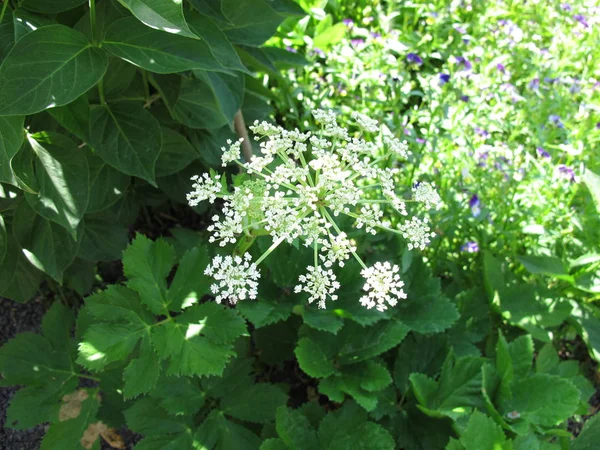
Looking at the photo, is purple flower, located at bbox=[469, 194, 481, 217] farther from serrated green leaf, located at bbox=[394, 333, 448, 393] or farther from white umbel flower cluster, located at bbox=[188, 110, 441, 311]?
white umbel flower cluster, located at bbox=[188, 110, 441, 311]

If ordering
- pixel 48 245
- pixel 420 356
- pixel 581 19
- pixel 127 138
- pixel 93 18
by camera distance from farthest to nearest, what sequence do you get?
1. pixel 581 19
2. pixel 420 356
3. pixel 48 245
4. pixel 127 138
5. pixel 93 18

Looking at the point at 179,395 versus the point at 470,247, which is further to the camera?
the point at 470,247

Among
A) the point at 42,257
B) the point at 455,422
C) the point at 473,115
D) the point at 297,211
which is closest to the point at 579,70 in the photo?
the point at 473,115

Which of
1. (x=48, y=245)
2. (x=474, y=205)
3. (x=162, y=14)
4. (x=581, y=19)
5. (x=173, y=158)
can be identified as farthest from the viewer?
(x=581, y=19)

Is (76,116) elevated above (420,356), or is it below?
above

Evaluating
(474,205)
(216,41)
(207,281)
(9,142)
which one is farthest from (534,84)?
(9,142)

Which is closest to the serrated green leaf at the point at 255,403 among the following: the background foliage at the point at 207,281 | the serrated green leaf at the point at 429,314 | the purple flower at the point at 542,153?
the background foliage at the point at 207,281

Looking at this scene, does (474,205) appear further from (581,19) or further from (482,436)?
(581,19)
